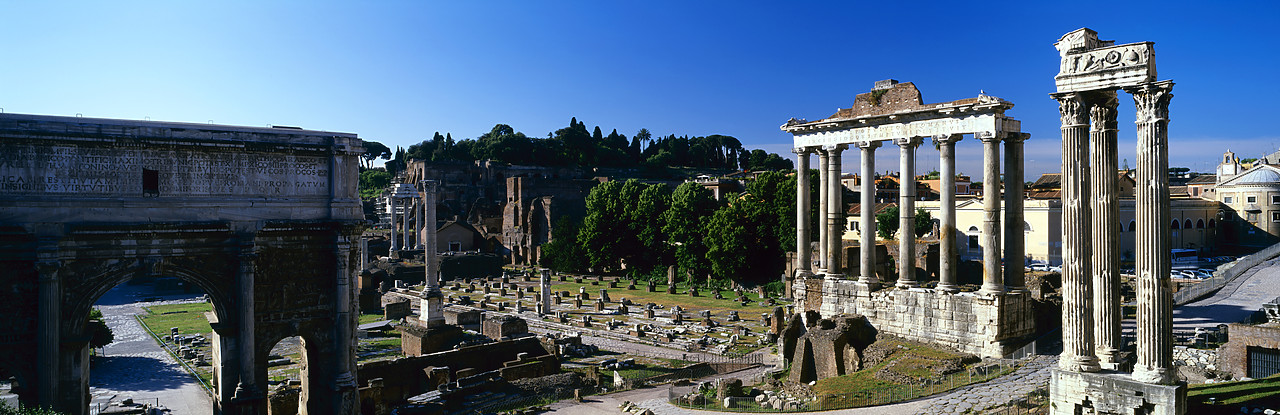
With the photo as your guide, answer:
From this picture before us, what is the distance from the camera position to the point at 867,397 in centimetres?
1639

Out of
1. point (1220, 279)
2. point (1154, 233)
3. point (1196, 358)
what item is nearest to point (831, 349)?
point (1196, 358)

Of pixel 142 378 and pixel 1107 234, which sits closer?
pixel 1107 234

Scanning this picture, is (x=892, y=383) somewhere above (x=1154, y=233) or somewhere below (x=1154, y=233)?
below

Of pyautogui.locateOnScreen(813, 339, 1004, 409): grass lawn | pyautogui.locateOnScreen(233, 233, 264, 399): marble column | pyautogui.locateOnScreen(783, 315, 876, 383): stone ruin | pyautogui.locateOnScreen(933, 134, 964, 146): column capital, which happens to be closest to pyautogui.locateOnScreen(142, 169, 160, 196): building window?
pyautogui.locateOnScreen(233, 233, 264, 399): marble column

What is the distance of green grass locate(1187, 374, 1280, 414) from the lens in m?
11.9

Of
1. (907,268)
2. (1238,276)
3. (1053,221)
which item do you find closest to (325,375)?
(907,268)

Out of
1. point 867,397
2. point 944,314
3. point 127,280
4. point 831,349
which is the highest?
point 127,280

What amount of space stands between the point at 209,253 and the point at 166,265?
2.56 feet

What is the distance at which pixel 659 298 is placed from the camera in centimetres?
4247

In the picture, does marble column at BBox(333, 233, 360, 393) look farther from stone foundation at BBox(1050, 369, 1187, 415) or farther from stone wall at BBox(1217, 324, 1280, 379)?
stone wall at BBox(1217, 324, 1280, 379)

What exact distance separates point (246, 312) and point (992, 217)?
17021mm

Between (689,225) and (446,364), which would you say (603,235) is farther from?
(446,364)

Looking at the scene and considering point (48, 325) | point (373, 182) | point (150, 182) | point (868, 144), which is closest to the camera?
point (48, 325)

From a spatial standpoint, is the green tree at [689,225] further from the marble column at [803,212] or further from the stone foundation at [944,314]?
the stone foundation at [944,314]
